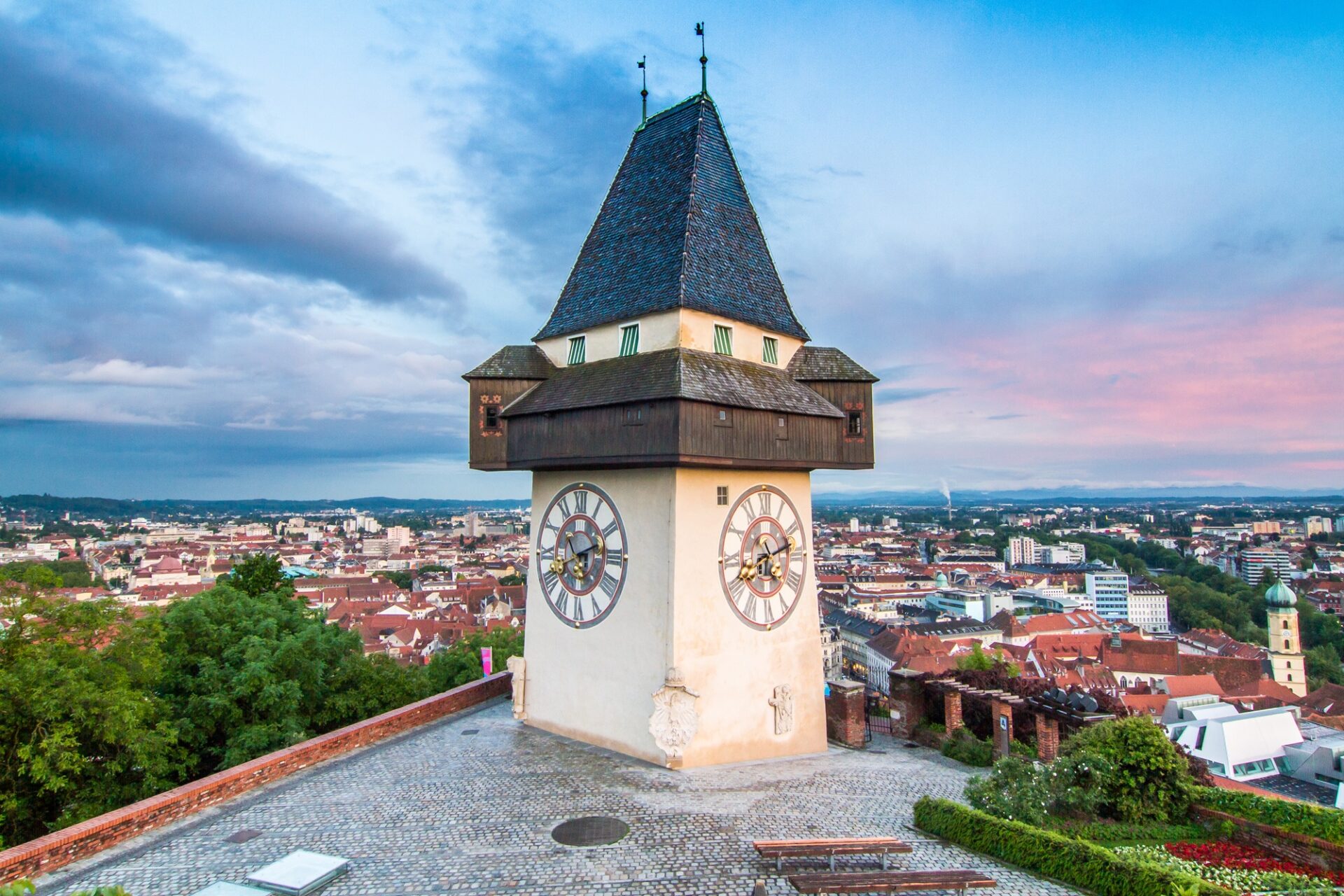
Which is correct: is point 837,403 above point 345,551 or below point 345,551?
above

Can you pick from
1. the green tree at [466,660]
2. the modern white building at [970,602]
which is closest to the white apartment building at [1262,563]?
the modern white building at [970,602]

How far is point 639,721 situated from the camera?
13258 millimetres

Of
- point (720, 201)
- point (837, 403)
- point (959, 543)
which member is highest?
point (720, 201)

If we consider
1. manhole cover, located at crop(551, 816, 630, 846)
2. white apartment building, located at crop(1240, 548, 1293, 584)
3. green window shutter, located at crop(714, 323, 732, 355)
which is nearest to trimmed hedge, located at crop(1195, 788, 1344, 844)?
manhole cover, located at crop(551, 816, 630, 846)

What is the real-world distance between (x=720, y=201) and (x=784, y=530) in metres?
6.30

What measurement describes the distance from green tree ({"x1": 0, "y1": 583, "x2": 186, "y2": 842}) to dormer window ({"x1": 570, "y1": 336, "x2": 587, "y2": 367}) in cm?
876

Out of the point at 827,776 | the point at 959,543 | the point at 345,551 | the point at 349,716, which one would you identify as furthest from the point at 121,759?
the point at 959,543

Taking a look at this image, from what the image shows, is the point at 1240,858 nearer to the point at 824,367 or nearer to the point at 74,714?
the point at 824,367

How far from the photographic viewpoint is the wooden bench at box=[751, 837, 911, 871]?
Answer: 8.95 meters

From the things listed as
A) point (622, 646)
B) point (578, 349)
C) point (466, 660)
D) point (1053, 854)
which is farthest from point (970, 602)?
point (1053, 854)

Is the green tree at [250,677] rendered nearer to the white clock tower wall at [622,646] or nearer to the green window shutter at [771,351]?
the white clock tower wall at [622,646]

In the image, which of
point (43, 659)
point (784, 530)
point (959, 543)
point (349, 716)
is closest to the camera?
point (43, 659)

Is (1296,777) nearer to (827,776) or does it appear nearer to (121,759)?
(827,776)

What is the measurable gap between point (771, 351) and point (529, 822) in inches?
352
